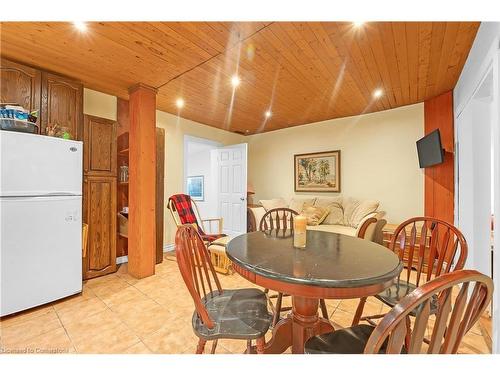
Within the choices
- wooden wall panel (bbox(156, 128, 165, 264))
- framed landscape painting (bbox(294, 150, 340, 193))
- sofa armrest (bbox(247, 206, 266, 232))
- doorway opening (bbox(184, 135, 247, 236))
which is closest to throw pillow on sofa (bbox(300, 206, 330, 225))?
framed landscape painting (bbox(294, 150, 340, 193))

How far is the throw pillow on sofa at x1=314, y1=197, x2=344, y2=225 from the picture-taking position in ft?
12.8

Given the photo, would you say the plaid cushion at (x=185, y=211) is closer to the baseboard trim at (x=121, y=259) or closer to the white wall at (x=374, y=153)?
the baseboard trim at (x=121, y=259)

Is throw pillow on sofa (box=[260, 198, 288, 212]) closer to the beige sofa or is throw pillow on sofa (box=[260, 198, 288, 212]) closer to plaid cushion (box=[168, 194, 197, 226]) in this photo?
the beige sofa

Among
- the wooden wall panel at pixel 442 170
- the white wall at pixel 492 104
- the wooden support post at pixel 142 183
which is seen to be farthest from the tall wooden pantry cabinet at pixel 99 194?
the wooden wall panel at pixel 442 170

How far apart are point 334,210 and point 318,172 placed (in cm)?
93

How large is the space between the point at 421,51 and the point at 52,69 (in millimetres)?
3854

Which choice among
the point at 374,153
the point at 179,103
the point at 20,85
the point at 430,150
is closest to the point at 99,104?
the point at 20,85

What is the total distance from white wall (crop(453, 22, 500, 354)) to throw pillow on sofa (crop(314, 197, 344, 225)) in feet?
5.05

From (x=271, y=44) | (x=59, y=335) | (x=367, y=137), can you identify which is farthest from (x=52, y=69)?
(x=367, y=137)

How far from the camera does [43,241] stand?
204 centimetres

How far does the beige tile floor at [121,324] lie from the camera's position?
5.24ft

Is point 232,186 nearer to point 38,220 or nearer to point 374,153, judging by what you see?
point 374,153

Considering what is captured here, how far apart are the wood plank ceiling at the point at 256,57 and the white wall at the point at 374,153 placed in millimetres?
507
